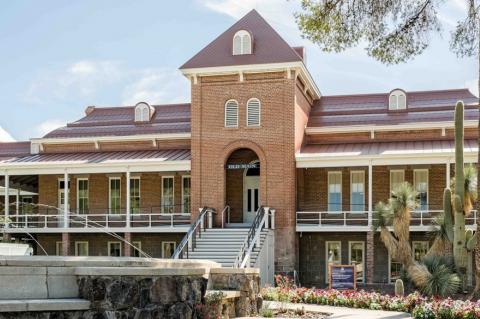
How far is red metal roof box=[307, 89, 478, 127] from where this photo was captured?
1416 inches

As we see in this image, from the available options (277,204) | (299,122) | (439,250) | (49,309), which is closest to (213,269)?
(49,309)

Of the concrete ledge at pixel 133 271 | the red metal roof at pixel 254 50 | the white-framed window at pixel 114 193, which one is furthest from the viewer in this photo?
the white-framed window at pixel 114 193

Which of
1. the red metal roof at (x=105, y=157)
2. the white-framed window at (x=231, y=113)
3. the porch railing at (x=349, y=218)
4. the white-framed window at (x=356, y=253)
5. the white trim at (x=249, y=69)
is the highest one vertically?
the white trim at (x=249, y=69)

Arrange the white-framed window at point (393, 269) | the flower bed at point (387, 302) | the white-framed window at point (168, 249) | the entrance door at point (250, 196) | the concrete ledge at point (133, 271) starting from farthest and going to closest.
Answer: the white-framed window at point (168, 249)
the entrance door at point (250, 196)
the white-framed window at point (393, 269)
the flower bed at point (387, 302)
the concrete ledge at point (133, 271)

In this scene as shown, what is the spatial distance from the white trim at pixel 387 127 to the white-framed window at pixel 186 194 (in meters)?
5.74

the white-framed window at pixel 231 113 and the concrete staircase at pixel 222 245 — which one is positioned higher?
the white-framed window at pixel 231 113

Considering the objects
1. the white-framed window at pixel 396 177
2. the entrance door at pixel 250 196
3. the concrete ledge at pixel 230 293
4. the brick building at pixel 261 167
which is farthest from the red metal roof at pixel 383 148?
the concrete ledge at pixel 230 293

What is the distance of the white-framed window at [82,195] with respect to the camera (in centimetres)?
3788

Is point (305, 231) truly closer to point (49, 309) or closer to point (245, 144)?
point (245, 144)

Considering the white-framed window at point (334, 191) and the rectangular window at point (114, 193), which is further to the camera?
the rectangular window at point (114, 193)

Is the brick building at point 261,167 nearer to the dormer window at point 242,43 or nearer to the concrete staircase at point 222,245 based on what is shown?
the dormer window at point 242,43

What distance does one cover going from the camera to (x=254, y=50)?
33719mm

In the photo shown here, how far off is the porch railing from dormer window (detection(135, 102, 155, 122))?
10230 mm

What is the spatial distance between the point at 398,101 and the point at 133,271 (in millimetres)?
25605
